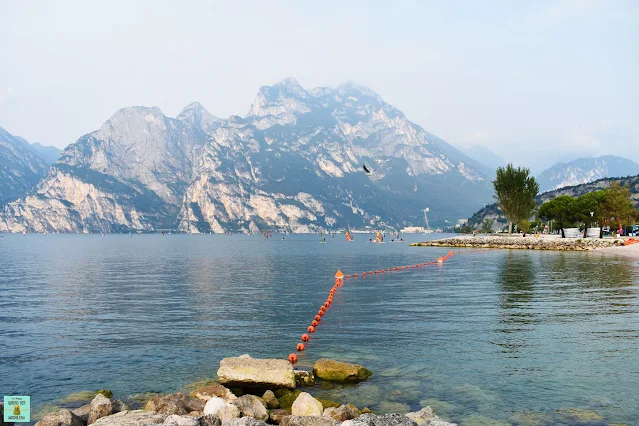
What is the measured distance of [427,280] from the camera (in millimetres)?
56219

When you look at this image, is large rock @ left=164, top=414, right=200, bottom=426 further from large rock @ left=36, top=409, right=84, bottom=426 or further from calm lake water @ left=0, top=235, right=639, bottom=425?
calm lake water @ left=0, top=235, right=639, bottom=425

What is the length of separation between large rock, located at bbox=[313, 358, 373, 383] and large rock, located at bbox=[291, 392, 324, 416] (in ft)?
13.2

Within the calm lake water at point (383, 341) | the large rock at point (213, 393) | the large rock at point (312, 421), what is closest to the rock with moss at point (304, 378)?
the calm lake water at point (383, 341)

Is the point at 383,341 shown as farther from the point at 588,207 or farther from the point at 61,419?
the point at 588,207

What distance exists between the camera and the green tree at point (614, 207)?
12456 centimetres

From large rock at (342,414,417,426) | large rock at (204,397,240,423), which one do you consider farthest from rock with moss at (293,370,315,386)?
large rock at (342,414,417,426)

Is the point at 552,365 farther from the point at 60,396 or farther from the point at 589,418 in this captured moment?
the point at 60,396

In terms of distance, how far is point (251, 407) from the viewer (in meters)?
15.1

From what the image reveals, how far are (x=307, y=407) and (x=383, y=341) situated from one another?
1105 cm

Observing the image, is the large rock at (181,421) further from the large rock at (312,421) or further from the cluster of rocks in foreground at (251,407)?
the large rock at (312,421)

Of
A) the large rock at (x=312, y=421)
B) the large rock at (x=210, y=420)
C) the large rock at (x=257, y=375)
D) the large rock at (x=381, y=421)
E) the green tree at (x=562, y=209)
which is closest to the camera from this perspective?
the large rock at (x=381, y=421)

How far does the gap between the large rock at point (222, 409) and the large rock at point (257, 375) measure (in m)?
3.05

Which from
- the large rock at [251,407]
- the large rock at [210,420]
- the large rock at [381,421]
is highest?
the large rock at [381,421]

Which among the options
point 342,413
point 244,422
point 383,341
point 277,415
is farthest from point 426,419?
point 383,341
